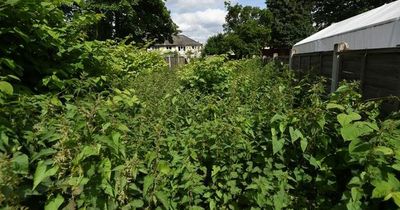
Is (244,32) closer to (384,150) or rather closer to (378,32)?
(378,32)

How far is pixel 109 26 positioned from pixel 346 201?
37481 mm

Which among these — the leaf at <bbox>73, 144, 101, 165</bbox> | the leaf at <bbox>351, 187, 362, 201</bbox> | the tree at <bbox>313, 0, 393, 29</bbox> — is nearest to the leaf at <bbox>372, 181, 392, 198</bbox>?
the leaf at <bbox>351, 187, 362, 201</bbox>

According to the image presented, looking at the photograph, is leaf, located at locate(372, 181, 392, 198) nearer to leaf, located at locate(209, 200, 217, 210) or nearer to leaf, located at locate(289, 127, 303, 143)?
leaf, located at locate(289, 127, 303, 143)

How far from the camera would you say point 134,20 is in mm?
38812

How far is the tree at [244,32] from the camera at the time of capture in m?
52.6

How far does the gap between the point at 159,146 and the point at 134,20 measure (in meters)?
37.3

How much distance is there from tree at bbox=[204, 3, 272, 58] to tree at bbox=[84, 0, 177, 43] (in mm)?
8566

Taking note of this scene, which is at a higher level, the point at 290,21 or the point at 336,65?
the point at 290,21

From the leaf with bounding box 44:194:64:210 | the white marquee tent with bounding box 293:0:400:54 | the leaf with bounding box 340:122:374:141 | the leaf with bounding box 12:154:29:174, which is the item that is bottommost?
the leaf with bounding box 44:194:64:210

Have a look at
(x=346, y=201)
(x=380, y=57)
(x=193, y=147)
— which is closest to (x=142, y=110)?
(x=193, y=147)

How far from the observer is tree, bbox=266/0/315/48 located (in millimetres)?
55219

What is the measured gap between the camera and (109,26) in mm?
37844

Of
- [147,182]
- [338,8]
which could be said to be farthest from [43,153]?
[338,8]

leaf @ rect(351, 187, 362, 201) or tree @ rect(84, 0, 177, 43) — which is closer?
leaf @ rect(351, 187, 362, 201)
